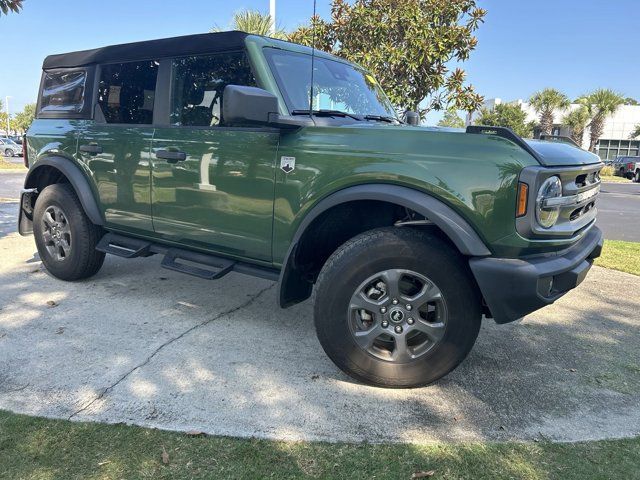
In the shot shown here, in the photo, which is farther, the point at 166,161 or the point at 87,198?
the point at 87,198

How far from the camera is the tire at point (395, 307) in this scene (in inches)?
108

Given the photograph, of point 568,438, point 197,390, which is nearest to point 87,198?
point 197,390

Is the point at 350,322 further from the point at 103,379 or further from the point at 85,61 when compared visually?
the point at 85,61

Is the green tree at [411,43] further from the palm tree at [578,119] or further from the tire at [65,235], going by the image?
the palm tree at [578,119]

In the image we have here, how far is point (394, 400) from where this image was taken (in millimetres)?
2863

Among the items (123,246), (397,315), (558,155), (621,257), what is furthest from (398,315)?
(621,257)

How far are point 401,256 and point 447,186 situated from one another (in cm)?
45

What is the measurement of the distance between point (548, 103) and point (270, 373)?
43.1 metres

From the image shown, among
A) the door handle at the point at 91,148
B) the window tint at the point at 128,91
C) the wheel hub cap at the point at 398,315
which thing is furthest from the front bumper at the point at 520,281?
the door handle at the point at 91,148

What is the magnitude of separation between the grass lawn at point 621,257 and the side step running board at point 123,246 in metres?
5.30

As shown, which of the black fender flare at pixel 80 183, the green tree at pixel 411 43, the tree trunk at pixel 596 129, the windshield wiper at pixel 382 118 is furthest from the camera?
the tree trunk at pixel 596 129

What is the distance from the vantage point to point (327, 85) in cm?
373

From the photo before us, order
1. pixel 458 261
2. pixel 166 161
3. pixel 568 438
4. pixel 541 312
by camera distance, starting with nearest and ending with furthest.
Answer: pixel 568 438 → pixel 458 261 → pixel 166 161 → pixel 541 312

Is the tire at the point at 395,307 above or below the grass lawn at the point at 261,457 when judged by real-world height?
above
